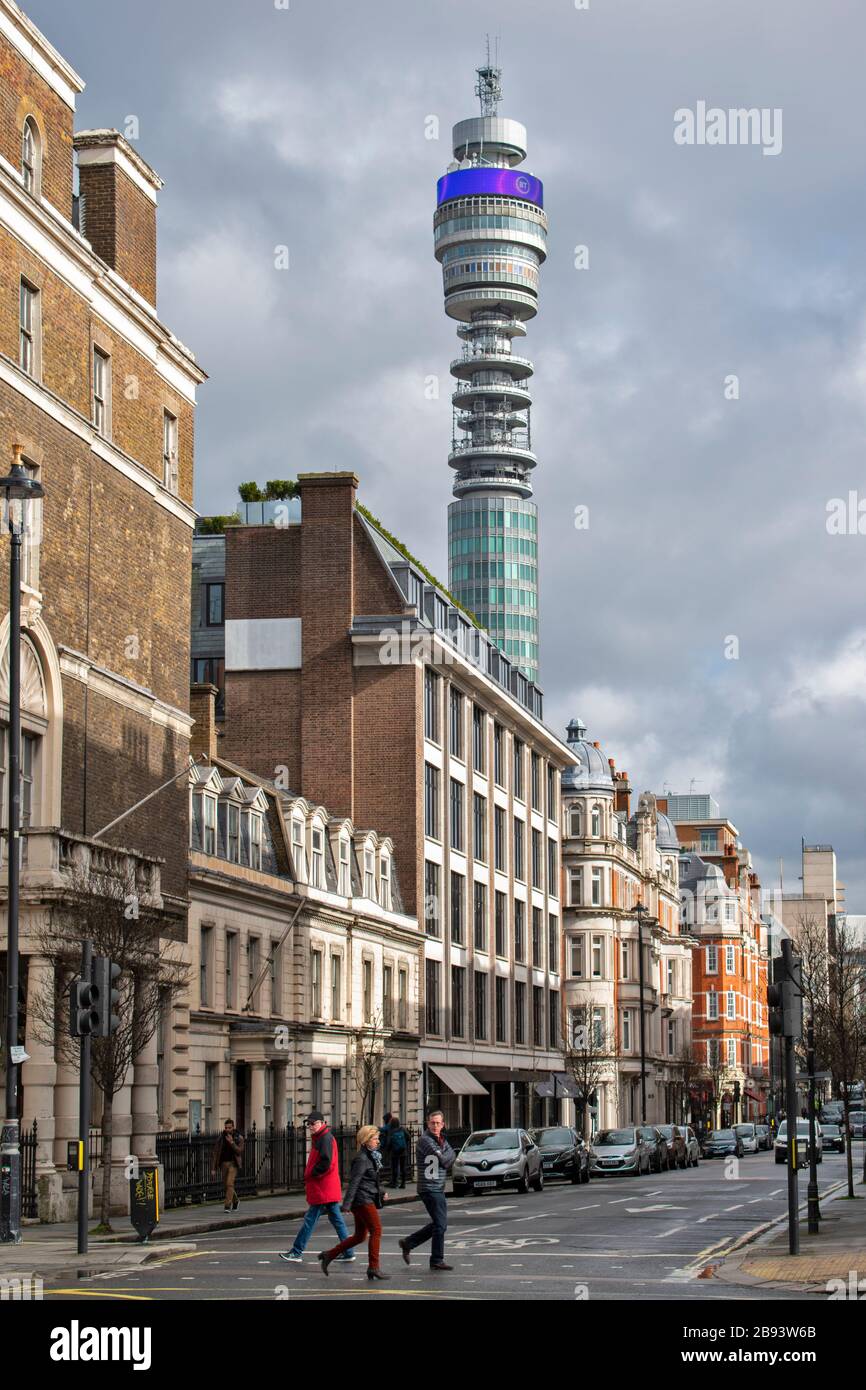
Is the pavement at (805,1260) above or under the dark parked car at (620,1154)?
above

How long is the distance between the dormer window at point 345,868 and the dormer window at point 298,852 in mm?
3736

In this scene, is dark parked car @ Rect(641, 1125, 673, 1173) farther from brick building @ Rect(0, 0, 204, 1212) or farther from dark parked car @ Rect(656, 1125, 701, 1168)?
brick building @ Rect(0, 0, 204, 1212)

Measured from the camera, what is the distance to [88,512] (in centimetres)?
3750

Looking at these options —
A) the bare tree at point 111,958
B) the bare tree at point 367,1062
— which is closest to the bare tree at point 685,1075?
the bare tree at point 367,1062

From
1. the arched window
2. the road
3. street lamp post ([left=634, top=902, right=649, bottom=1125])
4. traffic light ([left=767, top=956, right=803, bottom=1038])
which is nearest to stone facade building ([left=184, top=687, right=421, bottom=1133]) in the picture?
the road

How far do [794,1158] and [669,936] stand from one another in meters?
97.6

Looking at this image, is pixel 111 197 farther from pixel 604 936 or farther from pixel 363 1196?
pixel 604 936

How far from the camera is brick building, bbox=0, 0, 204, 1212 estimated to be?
112ft

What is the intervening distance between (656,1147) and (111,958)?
31.3 m

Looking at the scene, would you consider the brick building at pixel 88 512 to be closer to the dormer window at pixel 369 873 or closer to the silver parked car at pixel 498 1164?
the silver parked car at pixel 498 1164

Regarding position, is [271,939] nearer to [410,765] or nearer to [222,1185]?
[222,1185]

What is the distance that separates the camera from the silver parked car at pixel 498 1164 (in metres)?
44.3

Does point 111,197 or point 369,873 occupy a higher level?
point 111,197

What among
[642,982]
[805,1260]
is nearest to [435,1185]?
[805,1260]
